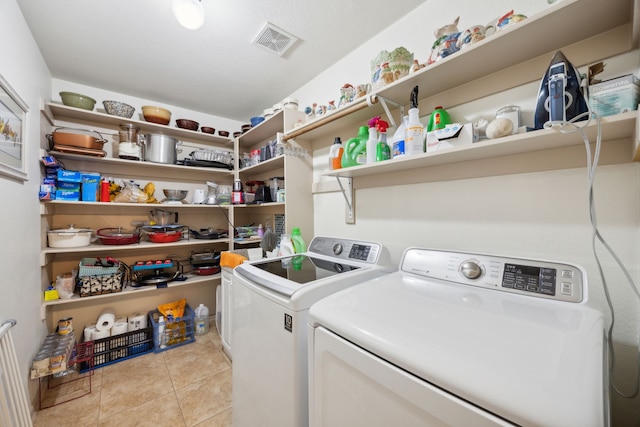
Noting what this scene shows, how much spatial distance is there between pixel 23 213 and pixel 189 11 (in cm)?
162

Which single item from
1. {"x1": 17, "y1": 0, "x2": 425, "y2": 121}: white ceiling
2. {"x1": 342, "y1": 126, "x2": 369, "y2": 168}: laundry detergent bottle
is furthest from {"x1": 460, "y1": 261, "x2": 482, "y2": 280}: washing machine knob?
{"x1": 17, "y1": 0, "x2": 425, "y2": 121}: white ceiling

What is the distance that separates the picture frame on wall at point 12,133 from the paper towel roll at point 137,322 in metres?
1.52

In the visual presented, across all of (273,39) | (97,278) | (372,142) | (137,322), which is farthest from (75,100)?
(372,142)

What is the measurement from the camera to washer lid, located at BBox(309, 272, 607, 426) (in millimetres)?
400

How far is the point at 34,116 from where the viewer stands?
169cm

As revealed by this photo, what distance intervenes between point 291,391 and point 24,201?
6.70ft

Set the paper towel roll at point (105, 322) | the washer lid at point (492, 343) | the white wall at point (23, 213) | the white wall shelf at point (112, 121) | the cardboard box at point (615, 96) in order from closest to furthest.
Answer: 1. the washer lid at point (492, 343)
2. the cardboard box at point (615, 96)
3. the white wall at point (23, 213)
4. the white wall shelf at point (112, 121)
5. the paper towel roll at point (105, 322)

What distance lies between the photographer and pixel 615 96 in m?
0.68

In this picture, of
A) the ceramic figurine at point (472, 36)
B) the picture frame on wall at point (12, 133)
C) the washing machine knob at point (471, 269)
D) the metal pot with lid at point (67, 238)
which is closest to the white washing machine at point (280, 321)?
the washing machine knob at point (471, 269)

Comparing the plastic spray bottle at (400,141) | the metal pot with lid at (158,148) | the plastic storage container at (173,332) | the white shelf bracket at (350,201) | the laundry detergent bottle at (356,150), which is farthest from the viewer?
the metal pot with lid at (158,148)

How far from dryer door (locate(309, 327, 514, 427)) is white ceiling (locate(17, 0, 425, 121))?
1.80m

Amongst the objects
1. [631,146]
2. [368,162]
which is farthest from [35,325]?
[631,146]

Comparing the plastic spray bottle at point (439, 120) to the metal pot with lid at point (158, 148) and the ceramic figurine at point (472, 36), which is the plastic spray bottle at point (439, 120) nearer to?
the ceramic figurine at point (472, 36)

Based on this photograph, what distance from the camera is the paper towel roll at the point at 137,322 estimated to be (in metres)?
2.35
